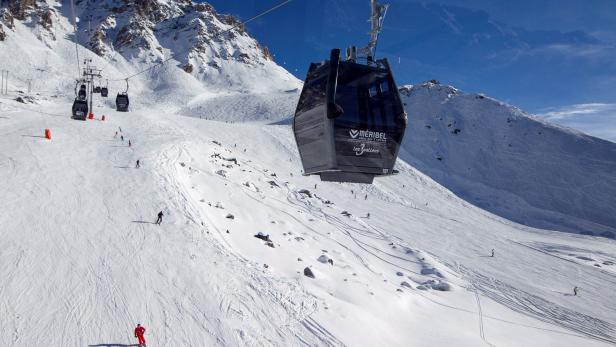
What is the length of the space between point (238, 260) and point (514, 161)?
235ft

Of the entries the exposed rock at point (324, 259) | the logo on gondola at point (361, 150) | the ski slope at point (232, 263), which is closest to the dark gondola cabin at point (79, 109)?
the ski slope at point (232, 263)

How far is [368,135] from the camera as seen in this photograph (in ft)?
27.7

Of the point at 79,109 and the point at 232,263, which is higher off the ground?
the point at 79,109

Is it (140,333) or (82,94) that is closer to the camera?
(140,333)

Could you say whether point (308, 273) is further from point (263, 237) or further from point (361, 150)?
point (361, 150)

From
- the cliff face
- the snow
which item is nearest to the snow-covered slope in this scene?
the snow

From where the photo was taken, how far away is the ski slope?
33.7 feet

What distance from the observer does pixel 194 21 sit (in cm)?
14900

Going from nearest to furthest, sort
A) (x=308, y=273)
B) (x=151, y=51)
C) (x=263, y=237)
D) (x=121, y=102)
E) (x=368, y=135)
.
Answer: (x=368, y=135) → (x=308, y=273) → (x=263, y=237) → (x=121, y=102) → (x=151, y=51)

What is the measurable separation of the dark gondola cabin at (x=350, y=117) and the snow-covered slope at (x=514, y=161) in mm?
50210

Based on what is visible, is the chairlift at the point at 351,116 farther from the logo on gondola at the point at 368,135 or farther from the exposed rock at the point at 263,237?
the exposed rock at the point at 263,237

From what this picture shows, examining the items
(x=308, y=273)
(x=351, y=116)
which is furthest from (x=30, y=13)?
(x=351, y=116)

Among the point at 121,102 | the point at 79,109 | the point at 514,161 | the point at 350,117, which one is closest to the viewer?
the point at 350,117

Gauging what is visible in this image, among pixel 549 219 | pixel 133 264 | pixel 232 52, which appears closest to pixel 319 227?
pixel 133 264
